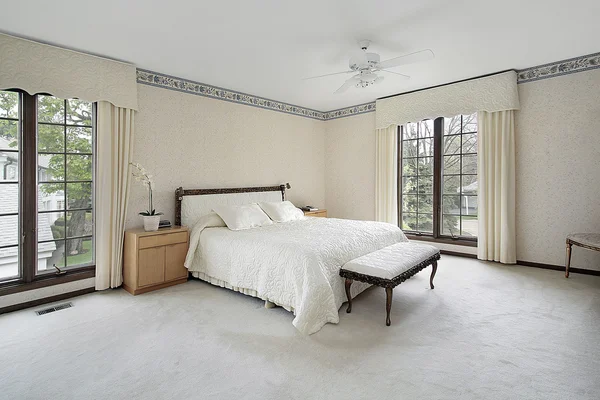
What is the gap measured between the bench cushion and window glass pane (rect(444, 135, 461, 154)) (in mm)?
2399

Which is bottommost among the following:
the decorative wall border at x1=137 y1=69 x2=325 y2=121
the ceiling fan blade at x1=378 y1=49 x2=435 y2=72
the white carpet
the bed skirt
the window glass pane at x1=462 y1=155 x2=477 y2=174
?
the white carpet

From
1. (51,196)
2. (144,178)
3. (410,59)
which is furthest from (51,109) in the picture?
(410,59)

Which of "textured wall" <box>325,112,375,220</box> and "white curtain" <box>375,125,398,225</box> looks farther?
"textured wall" <box>325,112,375,220</box>

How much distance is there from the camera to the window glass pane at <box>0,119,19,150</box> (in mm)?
3268

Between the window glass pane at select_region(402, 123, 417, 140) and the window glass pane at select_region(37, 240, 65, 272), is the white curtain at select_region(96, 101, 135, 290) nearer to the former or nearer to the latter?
the window glass pane at select_region(37, 240, 65, 272)

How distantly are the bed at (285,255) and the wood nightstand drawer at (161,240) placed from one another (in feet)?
0.48

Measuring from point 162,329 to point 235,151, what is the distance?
3.14m

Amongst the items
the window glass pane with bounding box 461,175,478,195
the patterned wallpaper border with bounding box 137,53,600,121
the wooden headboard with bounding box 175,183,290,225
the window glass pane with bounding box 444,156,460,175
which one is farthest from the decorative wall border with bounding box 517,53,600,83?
the wooden headboard with bounding box 175,183,290,225

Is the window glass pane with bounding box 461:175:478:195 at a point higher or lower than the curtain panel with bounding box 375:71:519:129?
lower

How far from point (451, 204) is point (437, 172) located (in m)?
0.58

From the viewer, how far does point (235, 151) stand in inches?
208

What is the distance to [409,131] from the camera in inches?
232

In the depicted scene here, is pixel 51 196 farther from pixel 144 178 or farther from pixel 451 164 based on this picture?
pixel 451 164

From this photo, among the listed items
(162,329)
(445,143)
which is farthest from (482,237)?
(162,329)
